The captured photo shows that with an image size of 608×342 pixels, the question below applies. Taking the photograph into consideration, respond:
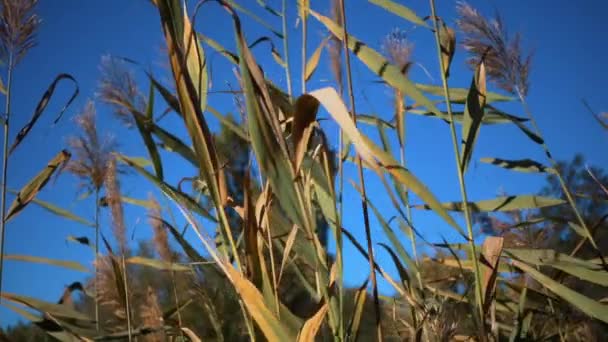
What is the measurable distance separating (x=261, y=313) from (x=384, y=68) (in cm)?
56

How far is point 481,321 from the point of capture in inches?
42.6

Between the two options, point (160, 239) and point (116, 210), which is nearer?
point (116, 210)

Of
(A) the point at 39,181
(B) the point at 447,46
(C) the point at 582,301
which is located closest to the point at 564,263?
(C) the point at 582,301

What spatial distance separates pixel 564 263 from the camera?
4.51 feet

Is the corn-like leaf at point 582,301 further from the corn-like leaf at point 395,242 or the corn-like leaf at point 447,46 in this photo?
the corn-like leaf at point 447,46

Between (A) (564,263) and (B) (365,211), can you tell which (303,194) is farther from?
(A) (564,263)

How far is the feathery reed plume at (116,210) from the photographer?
4.36 ft

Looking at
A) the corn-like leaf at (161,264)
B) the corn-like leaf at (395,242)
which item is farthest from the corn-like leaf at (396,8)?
the corn-like leaf at (161,264)

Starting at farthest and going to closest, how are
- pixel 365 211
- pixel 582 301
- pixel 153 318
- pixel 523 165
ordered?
1. pixel 153 318
2. pixel 523 165
3. pixel 582 301
4. pixel 365 211

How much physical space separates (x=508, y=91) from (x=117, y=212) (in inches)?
51.8

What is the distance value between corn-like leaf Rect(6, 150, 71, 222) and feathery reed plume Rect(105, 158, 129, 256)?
39cm

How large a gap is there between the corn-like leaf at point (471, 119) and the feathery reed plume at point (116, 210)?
0.82 metres

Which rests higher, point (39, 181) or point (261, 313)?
point (39, 181)

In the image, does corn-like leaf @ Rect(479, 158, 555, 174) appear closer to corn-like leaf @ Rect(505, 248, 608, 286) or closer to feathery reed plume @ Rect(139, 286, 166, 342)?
corn-like leaf @ Rect(505, 248, 608, 286)
